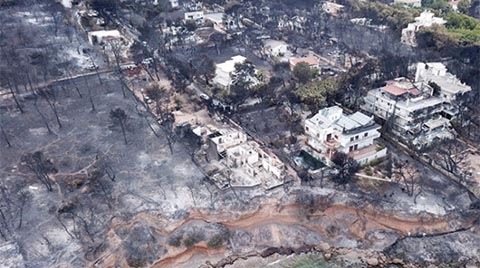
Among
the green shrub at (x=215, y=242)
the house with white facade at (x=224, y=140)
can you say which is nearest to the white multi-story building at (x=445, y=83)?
the house with white facade at (x=224, y=140)

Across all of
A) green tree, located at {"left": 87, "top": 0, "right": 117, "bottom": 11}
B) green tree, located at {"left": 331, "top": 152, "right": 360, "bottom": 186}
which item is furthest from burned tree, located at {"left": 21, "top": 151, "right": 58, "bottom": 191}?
green tree, located at {"left": 87, "top": 0, "right": 117, "bottom": 11}

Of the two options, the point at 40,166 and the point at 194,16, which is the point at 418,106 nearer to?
the point at 40,166

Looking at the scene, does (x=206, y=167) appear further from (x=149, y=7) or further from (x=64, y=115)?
(x=149, y=7)

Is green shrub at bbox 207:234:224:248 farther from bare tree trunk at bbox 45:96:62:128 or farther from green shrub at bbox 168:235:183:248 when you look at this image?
bare tree trunk at bbox 45:96:62:128

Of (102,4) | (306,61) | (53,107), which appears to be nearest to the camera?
(53,107)

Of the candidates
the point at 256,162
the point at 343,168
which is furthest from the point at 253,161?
the point at 343,168

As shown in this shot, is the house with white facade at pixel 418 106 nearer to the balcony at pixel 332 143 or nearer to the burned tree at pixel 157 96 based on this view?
the balcony at pixel 332 143
